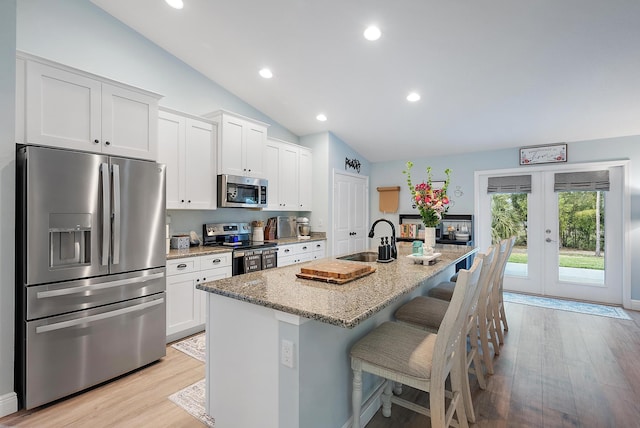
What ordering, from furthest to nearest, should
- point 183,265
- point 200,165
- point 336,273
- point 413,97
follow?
point 413,97 → point 200,165 → point 183,265 → point 336,273

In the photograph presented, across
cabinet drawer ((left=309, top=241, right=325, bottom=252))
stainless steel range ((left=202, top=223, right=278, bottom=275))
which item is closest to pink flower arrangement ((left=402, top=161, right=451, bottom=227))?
stainless steel range ((left=202, top=223, right=278, bottom=275))

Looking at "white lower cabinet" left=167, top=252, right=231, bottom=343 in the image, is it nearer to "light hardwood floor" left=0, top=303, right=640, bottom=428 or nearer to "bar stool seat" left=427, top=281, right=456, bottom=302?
"light hardwood floor" left=0, top=303, right=640, bottom=428

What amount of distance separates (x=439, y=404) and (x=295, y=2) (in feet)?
9.96

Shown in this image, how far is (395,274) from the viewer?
197 cm

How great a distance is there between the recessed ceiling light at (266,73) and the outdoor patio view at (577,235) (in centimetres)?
423

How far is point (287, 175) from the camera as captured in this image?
4.80 metres

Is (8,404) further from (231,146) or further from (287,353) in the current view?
(231,146)

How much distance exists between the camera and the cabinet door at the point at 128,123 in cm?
255

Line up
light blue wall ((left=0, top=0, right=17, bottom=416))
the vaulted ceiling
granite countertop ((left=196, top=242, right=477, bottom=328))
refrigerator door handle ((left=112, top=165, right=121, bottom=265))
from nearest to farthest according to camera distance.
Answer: granite countertop ((left=196, top=242, right=477, bottom=328)) < light blue wall ((left=0, top=0, right=17, bottom=416)) < refrigerator door handle ((left=112, top=165, right=121, bottom=265)) < the vaulted ceiling

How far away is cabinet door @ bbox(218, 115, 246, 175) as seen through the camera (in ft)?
12.4

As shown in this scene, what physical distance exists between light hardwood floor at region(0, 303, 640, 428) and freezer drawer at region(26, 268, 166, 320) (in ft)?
2.15

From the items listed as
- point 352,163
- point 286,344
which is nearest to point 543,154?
point 352,163

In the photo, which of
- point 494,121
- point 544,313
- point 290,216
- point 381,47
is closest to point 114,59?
point 381,47

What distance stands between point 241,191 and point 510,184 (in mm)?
4212
